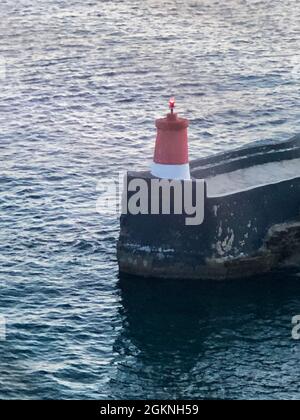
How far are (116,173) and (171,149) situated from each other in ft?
31.1

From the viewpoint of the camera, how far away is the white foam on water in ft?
124

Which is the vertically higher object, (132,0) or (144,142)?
(132,0)

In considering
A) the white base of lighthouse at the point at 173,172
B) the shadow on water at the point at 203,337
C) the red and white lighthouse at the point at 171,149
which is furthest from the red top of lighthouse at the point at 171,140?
the shadow on water at the point at 203,337

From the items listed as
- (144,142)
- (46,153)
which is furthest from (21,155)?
(144,142)

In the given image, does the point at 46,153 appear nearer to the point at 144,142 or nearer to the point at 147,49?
the point at 144,142

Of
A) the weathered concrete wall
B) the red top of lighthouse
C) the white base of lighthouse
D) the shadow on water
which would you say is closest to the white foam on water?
the weathered concrete wall

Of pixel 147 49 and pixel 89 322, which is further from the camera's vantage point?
pixel 147 49

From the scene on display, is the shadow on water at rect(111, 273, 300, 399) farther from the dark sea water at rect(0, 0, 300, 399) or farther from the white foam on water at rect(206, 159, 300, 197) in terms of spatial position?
the white foam on water at rect(206, 159, 300, 197)

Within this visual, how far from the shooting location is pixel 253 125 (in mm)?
50844

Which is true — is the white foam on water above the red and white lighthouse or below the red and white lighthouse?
below

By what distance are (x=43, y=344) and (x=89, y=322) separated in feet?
5.99

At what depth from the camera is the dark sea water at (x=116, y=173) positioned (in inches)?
1282

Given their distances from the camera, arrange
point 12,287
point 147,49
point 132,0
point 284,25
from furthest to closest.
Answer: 1. point 132,0
2. point 284,25
3. point 147,49
4. point 12,287

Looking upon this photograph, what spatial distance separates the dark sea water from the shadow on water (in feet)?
0.18
